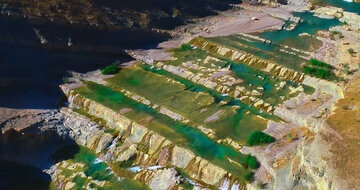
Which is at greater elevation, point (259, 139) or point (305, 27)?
point (305, 27)

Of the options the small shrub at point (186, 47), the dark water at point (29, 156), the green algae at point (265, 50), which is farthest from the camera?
the small shrub at point (186, 47)

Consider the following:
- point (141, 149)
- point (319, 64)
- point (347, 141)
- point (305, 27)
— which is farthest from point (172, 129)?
point (305, 27)

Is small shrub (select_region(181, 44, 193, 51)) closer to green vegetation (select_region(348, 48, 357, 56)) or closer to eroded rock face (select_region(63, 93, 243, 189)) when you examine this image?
eroded rock face (select_region(63, 93, 243, 189))

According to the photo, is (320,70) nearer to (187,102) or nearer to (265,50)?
(265,50)

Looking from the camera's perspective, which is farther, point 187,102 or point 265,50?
point 265,50

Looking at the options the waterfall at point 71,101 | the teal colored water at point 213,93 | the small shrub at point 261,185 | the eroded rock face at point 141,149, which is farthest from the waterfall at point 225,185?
the waterfall at point 71,101

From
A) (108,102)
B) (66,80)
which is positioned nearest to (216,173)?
(108,102)

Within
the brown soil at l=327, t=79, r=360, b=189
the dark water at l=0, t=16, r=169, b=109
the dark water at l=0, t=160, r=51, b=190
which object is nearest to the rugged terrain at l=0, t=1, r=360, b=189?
the brown soil at l=327, t=79, r=360, b=189

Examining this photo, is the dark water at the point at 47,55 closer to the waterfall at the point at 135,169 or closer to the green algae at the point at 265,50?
the green algae at the point at 265,50
